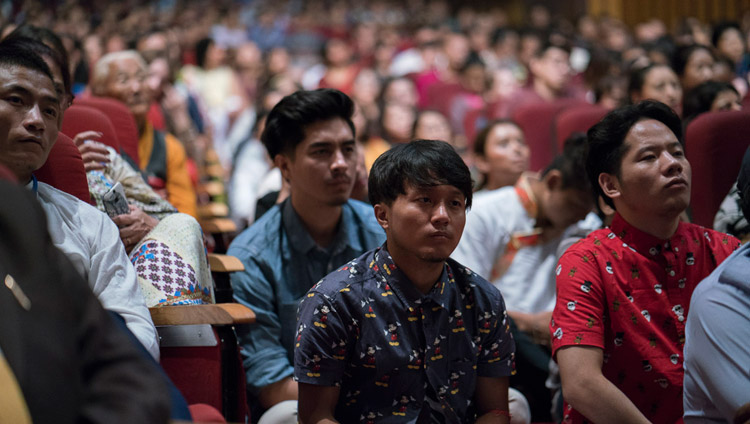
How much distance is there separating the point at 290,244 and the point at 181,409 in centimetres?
75

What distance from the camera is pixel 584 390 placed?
1.37 metres

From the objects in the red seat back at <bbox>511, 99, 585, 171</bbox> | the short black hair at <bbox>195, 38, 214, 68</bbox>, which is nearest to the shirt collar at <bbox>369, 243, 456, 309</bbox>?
the red seat back at <bbox>511, 99, 585, 171</bbox>

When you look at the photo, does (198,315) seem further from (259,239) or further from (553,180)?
(553,180)

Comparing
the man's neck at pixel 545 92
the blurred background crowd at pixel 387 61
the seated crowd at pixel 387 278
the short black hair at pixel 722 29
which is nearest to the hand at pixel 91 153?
the seated crowd at pixel 387 278

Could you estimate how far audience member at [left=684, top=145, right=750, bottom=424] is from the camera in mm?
1179

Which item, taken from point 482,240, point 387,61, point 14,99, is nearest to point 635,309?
point 482,240

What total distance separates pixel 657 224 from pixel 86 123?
53.1 inches

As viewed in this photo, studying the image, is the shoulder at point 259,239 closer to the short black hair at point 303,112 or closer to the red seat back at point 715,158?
the short black hair at point 303,112

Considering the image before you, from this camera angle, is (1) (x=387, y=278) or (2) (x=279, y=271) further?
(2) (x=279, y=271)

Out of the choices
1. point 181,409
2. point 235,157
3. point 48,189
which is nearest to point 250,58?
point 235,157

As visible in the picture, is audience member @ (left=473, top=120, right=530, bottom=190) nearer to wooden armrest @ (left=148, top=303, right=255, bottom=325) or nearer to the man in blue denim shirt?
the man in blue denim shirt

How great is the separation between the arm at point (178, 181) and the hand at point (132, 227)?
1.02 metres

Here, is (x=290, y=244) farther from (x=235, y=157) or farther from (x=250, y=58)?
(x=250, y=58)

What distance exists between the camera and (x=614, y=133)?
154 centimetres
